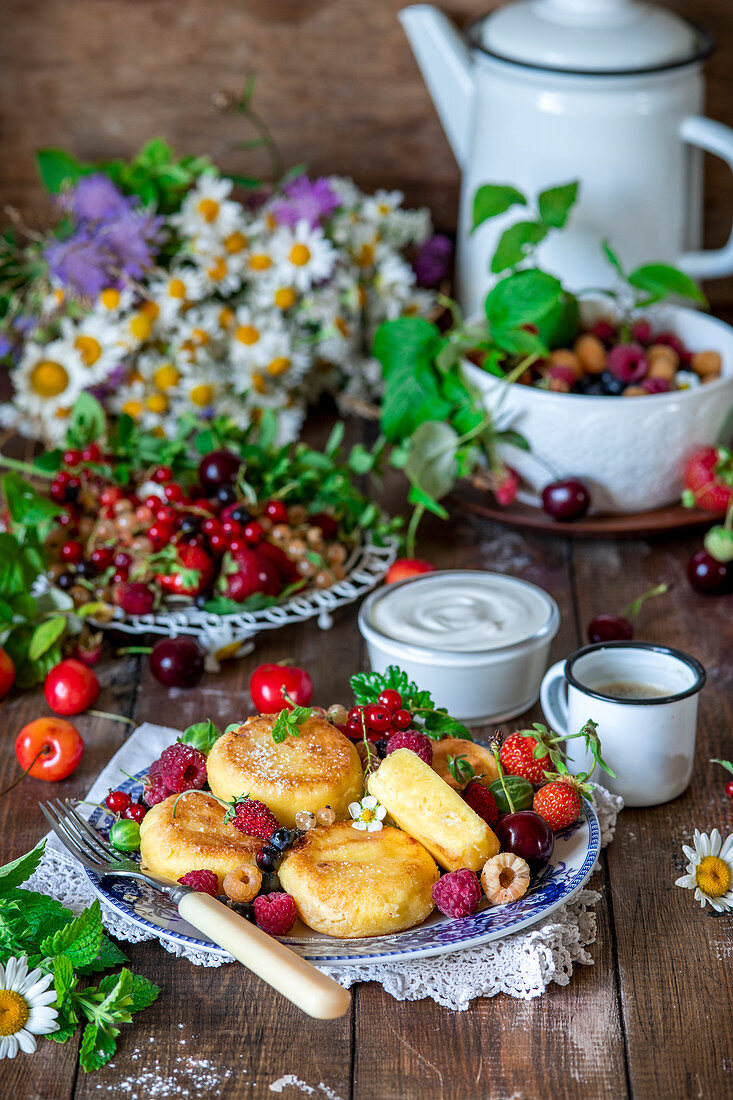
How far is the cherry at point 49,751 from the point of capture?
0.89 m

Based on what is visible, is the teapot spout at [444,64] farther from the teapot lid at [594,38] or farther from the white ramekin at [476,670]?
the white ramekin at [476,670]

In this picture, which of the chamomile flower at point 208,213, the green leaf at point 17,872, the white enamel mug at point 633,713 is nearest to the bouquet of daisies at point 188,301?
the chamomile flower at point 208,213

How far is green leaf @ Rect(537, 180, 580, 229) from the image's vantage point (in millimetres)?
1230

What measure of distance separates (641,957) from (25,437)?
1041 mm

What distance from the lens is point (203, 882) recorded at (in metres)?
0.69

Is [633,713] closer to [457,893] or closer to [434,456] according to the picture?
[457,893]

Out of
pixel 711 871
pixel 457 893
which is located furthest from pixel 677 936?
pixel 457 893

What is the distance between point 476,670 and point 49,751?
1.09 ft

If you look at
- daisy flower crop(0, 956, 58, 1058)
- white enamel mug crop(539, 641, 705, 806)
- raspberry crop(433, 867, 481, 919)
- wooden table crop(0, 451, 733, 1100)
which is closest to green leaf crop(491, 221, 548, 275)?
white enamel mug crop(539, 641, 705, 806)

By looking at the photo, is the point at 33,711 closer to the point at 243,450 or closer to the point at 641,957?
the point at 243,450

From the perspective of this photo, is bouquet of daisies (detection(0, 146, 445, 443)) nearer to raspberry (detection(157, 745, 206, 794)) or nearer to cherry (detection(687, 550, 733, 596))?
cherry (detection(687, 550, 733, 596))

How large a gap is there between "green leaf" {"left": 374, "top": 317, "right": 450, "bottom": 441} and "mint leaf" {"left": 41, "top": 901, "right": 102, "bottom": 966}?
0.67 m

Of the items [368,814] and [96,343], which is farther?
[96,343]

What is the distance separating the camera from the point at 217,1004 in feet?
2.26
